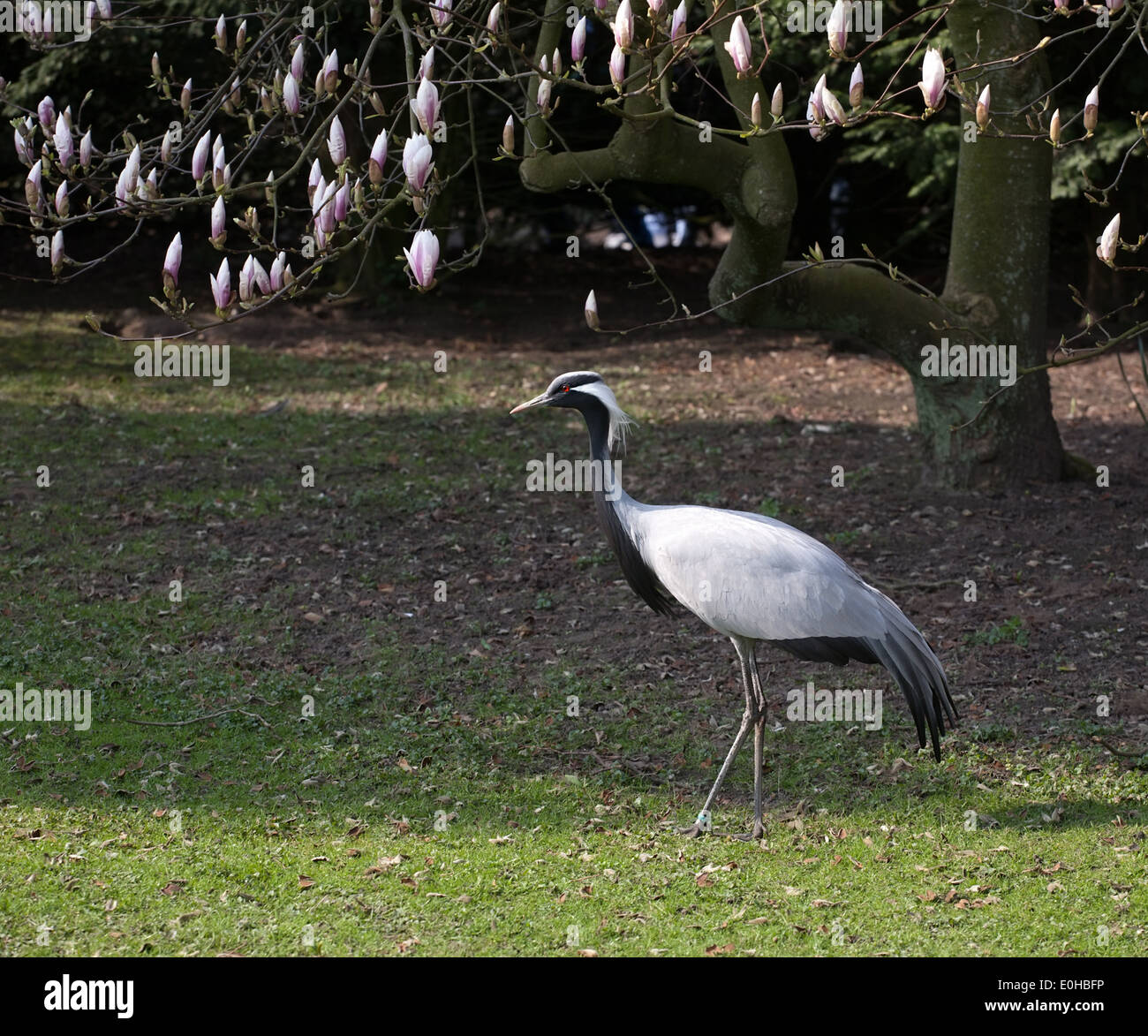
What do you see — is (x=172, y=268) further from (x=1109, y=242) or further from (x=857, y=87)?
(x=1109, y=242)

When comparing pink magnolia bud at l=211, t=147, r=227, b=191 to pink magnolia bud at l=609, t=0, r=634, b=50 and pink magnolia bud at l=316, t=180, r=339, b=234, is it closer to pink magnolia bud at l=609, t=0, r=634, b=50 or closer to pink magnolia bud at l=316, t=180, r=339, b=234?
pink magnolia bud at l=316, t=180, r=339, b=234

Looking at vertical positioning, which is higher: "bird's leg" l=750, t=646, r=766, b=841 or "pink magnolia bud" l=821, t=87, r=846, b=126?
"pink magnolia bud" l=821, t=87, r=846, b=126

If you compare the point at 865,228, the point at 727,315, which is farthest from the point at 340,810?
the point at 865,228

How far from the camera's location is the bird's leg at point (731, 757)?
5984 millimetres

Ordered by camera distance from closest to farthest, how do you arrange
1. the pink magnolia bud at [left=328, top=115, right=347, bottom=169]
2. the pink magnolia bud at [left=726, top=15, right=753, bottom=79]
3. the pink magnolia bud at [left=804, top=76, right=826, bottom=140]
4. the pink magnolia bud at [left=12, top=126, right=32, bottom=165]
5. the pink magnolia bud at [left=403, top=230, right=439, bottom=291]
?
1. the pink magnolia bud at [left=403, top=230, right=439, bottom=291]
2. the pink magnolia bud at [left=726, top=15, right=753, bottom=79]
3. the pink magnolia bud at [left=804, top=76, right=826, bottom=140]
4. the pink magnolia bud at [left=328, top=115, right=347, bottom=169]
5. the pink magnolia bud at [left=12, top=126, right=32, bottom=165]

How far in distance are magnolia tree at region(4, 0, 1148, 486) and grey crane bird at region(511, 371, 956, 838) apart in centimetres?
120

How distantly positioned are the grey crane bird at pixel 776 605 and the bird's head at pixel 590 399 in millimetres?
25

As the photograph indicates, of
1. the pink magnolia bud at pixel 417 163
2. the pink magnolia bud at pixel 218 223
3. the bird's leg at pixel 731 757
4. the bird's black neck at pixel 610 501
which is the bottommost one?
the bird's leg at pixel 731 757

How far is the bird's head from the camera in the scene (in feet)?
20.7

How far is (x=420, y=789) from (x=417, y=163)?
3.21m

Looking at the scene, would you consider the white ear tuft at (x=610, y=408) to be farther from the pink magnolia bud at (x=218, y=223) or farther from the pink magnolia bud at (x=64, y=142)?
the pink magnolia bud at (x=64, y=142)

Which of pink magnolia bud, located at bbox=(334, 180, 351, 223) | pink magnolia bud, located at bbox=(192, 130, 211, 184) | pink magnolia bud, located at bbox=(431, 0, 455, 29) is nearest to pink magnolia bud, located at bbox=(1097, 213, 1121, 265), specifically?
pink magnolia bud, located at bbox=(431, 0, 455, 29)

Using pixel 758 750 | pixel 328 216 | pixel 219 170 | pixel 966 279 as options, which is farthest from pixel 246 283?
pixel 966 279

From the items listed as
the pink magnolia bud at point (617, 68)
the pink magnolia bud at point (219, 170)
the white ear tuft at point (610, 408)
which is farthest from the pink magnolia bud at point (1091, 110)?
the pink magnolia bud at point (219, 170)
